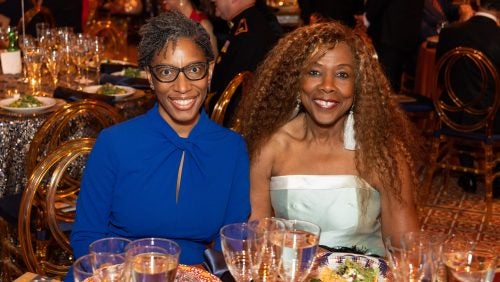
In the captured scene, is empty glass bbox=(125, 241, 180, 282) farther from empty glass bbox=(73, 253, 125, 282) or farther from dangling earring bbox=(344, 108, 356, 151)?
dangling earring bbox=(344, 108, 356, 151)

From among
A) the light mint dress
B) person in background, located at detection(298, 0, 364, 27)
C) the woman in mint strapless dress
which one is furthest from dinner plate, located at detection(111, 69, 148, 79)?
person in background, located at detection(298, 0, 364, 27)

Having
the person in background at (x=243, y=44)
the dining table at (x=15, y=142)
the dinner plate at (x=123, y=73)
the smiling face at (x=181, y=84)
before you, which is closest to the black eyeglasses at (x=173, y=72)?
the smiling face at (x=181, y=84)

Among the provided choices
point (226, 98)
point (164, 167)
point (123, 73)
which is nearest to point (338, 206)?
point (164, 167)

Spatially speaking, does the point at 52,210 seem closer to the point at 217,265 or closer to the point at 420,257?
the point at 217,265

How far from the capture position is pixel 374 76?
225 cm

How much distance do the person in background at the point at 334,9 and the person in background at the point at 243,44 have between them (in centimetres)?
333

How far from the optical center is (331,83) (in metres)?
2.19

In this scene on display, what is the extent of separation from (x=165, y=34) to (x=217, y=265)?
650 mm

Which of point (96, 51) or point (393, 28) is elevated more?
point (393, 28)

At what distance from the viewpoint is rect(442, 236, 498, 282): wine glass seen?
135 centimetres

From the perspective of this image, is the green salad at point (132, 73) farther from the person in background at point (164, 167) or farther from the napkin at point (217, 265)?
the napkin at point (217, 265)

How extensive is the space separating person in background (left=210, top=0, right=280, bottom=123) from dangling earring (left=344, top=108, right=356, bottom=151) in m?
1.71

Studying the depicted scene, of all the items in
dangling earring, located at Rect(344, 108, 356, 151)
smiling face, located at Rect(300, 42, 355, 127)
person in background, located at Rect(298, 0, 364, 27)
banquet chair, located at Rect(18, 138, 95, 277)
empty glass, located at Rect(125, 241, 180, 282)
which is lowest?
banquet chair, located at Rect(18, 138, 95, 277)

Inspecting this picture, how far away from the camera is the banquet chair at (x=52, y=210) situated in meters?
2.27
